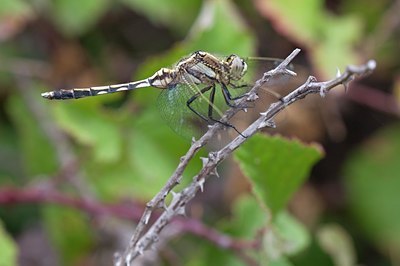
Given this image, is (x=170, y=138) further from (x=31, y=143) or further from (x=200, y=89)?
(x=31, y=143)

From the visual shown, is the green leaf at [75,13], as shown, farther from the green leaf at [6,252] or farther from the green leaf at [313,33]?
the green leaf at [6,252]

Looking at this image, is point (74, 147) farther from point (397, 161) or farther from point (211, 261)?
point (397, 161)

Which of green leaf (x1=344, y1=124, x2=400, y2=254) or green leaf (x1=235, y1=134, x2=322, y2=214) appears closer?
green leaf (x1=235, y1=134, x2=322, y2=214)

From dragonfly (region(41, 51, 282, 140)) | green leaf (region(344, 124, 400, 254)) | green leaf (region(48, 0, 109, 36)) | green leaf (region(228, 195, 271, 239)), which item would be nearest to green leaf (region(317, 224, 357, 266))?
green leaf (region(228, 195, 271, 239))

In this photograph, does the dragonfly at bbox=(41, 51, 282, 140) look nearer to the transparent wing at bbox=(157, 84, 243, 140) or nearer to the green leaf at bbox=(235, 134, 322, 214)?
the transparent wing at bbox=(157, 84, 243, 140)

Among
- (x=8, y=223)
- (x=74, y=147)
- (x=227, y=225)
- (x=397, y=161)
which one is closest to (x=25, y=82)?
(x=74, y=147)

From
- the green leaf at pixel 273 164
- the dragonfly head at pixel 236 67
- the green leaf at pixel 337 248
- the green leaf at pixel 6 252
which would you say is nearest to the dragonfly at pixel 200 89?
the dragonfly head at pixel 236 67
